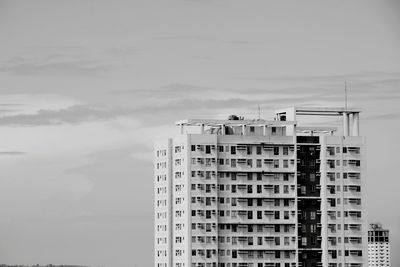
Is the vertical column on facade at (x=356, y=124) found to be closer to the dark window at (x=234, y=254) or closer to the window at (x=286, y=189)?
the window at (x=286, y=189)

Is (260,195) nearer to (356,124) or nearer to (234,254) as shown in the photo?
(234,254)

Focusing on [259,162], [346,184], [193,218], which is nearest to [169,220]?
[193,218]

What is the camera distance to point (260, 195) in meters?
138

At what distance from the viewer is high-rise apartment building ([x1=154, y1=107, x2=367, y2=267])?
13612 cm

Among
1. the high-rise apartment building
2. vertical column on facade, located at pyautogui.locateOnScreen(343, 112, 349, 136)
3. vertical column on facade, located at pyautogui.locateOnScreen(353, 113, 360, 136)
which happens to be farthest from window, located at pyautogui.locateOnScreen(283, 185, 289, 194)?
vertical column on facade, located at pyautogui.locateOnScreen(353, 113, 360, 136)

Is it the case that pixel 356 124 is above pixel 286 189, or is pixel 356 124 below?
above

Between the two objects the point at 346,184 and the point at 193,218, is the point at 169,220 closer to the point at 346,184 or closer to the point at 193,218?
the point at 193,218

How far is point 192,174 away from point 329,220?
1881 cm

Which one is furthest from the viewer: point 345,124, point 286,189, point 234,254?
point 345,124

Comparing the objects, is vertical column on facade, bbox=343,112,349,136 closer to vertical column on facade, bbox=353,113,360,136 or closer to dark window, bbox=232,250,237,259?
vertical column on facade, bbox=353,113,360,136

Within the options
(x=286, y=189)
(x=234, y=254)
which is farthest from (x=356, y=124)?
(x=234, y=254)

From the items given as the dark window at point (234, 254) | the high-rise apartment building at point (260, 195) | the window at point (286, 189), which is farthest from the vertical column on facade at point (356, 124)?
the dark window at point (234, 254)

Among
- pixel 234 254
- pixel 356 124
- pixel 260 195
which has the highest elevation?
pixel 356 124

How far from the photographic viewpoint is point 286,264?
454ft
